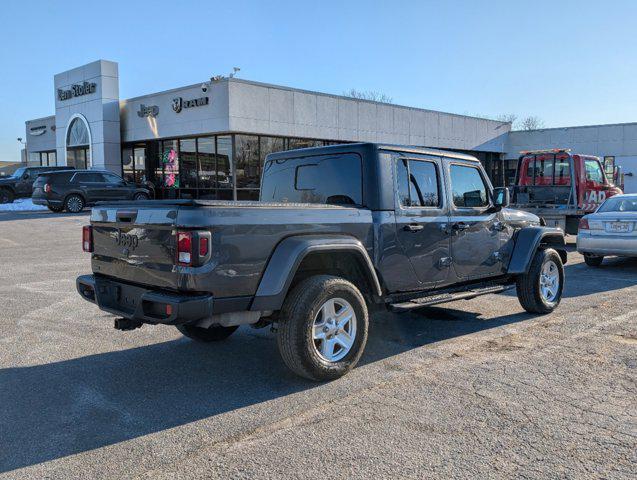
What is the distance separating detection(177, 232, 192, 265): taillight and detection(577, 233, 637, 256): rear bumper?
30.4 feet

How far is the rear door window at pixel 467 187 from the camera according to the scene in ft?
20.1

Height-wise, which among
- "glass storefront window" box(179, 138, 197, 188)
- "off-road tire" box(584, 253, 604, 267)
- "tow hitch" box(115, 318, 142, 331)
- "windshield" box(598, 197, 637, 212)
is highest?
"glass storefront window" box(179, 138, 197, 188)

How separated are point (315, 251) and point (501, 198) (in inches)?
117

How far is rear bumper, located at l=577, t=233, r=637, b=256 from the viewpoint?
414 inches

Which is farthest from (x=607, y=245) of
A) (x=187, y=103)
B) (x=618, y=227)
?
(x=187, y=103)

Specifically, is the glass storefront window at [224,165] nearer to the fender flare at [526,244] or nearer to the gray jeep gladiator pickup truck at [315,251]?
the gray jeep gladiator pickup truck at [315,251]

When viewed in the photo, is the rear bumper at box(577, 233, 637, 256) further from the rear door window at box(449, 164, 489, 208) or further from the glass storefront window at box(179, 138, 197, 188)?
the glass storefront window at box(179, 138, 197, 188)

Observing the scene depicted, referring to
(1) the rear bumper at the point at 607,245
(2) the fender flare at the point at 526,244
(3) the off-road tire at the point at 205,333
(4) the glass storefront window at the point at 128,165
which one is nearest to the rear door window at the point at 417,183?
(2) the fender flare at the point at 526,244

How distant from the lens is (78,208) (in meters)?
22.8

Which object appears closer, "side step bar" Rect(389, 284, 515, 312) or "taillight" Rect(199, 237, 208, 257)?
"taillight" Rect(199, 237, 208, 257)

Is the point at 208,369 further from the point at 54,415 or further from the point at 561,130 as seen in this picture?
the point at 561,130

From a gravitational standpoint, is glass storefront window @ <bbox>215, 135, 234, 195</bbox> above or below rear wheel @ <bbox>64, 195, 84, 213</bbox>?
above

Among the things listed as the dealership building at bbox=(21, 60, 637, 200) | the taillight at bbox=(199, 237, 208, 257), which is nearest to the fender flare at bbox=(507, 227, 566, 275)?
the taillight at bbox=(199, 237, 208, 257)

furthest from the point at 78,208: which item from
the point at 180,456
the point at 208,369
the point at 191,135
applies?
the point at 180,456
